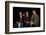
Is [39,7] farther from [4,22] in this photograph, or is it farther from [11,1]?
[4,22]

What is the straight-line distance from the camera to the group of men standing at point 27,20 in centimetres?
131

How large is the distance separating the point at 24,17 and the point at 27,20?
0.21 ft

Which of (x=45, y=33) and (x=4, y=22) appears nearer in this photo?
(x=4, y=22)

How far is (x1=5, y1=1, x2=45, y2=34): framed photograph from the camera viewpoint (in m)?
Answer: 1.27

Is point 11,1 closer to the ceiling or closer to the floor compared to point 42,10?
closer to the ceiling

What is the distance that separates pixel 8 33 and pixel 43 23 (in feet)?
1.81

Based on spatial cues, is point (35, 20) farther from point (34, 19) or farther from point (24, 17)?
point (24, 17)

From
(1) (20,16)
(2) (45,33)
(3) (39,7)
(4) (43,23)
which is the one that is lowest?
(2) (45,33)

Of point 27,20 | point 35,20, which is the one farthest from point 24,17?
point 35,20

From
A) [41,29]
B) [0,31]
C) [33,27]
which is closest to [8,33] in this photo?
[0,31]

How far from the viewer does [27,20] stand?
1.33m

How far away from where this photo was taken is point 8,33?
127cm

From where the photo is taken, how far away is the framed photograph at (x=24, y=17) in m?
1.27

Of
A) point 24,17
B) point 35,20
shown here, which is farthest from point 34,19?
point 24,17
